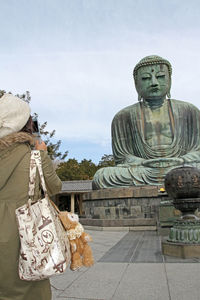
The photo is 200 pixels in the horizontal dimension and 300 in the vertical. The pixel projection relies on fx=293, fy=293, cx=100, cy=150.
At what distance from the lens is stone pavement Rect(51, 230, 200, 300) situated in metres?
2.26

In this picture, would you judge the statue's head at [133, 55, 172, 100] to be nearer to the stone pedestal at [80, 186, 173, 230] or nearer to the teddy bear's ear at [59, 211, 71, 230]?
the stone pedestal at [80, 186, 173, 230]

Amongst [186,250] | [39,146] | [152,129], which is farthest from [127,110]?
[39,146]

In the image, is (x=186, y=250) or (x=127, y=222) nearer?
(x=186, y=250)

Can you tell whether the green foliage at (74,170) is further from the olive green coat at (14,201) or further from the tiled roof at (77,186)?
the olive green coat at (14,201)


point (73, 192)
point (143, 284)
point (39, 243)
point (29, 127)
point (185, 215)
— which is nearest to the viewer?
point (39, 243)

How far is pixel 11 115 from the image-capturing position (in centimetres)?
137

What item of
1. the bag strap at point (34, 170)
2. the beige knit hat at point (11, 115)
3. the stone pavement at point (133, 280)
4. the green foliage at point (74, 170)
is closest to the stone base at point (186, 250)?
the stone pavement at point (133, 280)

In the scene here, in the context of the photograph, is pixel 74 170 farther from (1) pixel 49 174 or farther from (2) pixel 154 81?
(1) pixel 49 174

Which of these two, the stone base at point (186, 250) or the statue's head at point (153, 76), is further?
the statue's head at point (153, 76)

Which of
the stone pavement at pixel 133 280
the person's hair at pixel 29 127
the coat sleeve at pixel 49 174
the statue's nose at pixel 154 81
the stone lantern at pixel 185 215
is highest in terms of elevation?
the statue's nose at pixel 154 81

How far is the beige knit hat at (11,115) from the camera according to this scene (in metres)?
1.36

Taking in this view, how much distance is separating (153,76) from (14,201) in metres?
9.21

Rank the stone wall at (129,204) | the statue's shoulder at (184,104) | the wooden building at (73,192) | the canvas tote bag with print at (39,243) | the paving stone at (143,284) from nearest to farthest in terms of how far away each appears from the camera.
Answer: the canvas tote bag with print at (39,243) < the paving stone at (143,284) < the stone wall at (129,204) < the statue's shoulder at (184,104) < the wooden building at (73,192)

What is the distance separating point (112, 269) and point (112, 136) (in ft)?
24.9
